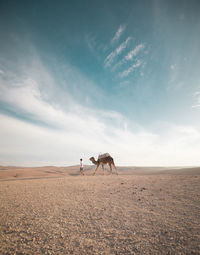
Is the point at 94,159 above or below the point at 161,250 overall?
above

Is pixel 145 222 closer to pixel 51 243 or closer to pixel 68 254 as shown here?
pixel 68 254

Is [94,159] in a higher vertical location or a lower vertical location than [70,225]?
higher

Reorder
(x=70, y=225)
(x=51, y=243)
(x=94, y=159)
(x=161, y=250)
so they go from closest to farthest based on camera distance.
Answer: (x=161, y=250) → (x=51, y=243) → (x=70, y=225) → (x=94, y=159)

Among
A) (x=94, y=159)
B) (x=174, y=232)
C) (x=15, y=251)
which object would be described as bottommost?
(x=15, y=251)

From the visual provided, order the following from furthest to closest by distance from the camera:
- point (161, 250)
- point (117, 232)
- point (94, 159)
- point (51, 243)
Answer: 1. point (94, 159)
2. point (117, 232)
3. point (51, 243)
4. point (161, 250)

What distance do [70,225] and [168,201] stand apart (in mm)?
4173

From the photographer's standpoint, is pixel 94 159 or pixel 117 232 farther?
pixel 94 159

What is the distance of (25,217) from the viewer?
15.0 feet

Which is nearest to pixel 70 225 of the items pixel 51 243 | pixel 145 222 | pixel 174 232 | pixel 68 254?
pixel 51 243

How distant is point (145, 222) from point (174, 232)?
0.81 m

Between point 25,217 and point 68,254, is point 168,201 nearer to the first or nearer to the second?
point 68,254

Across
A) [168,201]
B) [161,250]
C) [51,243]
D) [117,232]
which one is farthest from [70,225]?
[168,201]

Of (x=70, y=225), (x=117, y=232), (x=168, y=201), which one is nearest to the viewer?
(x=117, y=232)

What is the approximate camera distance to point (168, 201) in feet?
18.6
